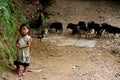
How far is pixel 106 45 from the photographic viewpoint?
32.1 feet

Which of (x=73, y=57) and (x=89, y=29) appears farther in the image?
(x=89, y=29)

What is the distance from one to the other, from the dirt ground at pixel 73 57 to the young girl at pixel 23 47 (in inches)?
9.6

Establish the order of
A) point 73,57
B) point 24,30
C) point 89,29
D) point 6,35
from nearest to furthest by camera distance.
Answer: point 24,30 < point 6,35 < point 73,57 < point 89,29

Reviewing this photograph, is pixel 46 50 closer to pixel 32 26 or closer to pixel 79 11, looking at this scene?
pixel 32 26

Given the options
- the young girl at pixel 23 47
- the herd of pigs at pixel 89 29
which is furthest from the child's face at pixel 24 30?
the herd of pigs at pixel 89 29

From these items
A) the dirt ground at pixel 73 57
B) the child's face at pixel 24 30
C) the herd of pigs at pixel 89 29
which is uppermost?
the child's face at pixel 24 30

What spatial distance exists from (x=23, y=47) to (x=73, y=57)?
2.02 m

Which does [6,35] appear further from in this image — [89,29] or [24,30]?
[89,29]

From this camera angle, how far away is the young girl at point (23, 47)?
23.5 ft

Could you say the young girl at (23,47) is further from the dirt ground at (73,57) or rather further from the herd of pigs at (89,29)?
the herd of pigs at (89,29)

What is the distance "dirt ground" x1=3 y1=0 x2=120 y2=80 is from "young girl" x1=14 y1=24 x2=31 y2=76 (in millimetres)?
244

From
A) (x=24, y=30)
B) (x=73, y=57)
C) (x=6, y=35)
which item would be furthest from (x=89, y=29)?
(x=24, y=30)

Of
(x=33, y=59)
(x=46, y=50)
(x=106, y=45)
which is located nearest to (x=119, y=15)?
(x=106, y=45)

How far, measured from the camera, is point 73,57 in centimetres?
888
